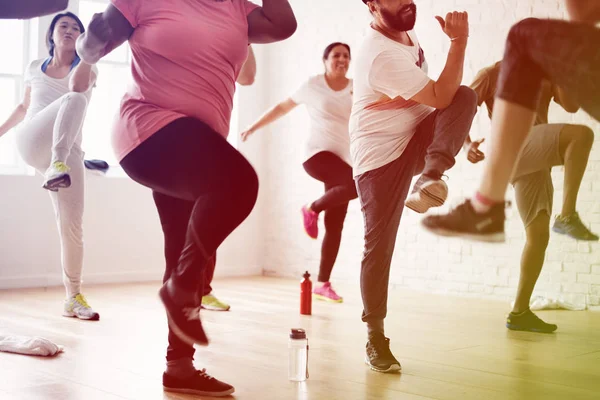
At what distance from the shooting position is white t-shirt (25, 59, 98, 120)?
386cm

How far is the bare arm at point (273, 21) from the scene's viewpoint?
6.88ft

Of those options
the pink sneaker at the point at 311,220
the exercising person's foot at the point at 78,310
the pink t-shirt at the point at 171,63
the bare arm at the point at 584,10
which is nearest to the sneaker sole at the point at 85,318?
the exercising person's foot at the point at 78,310

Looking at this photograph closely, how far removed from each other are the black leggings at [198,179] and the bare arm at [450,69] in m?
0.78

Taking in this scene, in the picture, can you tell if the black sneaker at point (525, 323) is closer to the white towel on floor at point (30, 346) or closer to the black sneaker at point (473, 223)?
the black sneaker at point (473, 223)

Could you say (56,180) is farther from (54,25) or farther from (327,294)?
(327,294)

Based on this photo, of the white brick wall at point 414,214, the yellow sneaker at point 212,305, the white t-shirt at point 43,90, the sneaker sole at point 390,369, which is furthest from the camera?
the white brick wall at point 414,214

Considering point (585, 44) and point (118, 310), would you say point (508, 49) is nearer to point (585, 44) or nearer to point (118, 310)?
point (585, 44)

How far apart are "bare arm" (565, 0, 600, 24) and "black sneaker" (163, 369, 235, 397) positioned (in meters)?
1.49

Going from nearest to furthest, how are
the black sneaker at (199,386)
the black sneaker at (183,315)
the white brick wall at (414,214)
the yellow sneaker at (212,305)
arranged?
the black sneaker at (183,315)
the black sneaker at (199,386)
the yellow sneaker at (212,305)
the white brick wall at (414,214)

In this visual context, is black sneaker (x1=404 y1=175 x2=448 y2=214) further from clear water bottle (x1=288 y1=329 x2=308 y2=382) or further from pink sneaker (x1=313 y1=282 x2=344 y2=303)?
pink sneaker (x1=313 y1=282 x2=344 y2=303)

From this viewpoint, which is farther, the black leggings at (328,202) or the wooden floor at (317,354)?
the black leggings at (328,202)

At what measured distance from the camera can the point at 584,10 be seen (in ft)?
4.74

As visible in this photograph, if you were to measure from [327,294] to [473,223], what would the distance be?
3151 millimetres

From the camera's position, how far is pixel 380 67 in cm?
242
